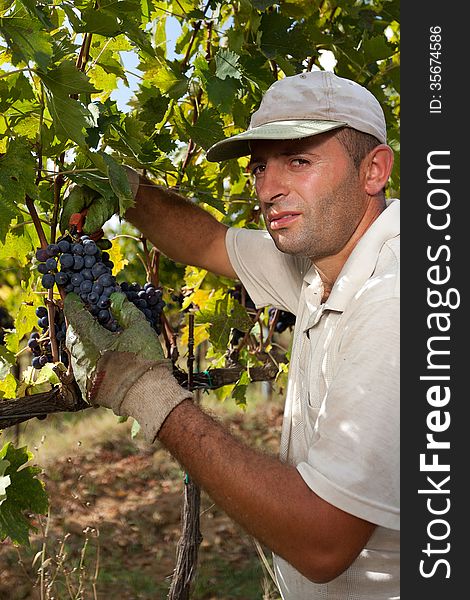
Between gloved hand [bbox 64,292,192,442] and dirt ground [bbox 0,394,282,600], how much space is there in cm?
229

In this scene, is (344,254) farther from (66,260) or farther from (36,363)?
(36,363)

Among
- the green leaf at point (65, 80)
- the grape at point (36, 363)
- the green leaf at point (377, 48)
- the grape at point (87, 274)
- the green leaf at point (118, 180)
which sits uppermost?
the green leaf at point (377, 48)

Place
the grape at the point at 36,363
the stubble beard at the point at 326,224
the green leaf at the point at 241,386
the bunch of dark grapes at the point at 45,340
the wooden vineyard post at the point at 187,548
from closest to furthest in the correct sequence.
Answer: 1. the stubble beard at the point at 326,224
2. the bunch of dark grapes at the point at 45,340
3. the grape at the point at 36,363
4. the wooden vineyard post at the point at 187,548
5. the green leaf at the point at 241,386

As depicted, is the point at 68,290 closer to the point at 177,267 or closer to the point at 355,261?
the point at 355,261

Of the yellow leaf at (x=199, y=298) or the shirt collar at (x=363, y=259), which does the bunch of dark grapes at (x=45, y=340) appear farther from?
the yellow leaf at (x=199, y=298)

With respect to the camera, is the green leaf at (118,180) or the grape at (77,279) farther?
the grape at (77,279)

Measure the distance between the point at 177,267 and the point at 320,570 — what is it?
258 cm

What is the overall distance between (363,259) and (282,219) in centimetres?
26

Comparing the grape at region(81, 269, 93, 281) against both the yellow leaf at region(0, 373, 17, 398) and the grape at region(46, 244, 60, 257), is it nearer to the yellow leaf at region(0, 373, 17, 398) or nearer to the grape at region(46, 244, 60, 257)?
the grape at region(46, 244, 60, 257)

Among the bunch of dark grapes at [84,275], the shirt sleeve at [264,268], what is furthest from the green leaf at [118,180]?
the shirt sleeve at [264,268]

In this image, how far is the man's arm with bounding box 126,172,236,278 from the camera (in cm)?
289

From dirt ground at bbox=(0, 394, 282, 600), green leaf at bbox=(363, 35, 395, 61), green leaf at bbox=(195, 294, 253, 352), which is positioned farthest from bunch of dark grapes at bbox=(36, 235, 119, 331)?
dirt ground at bbox=(0, 394, 282, 600)

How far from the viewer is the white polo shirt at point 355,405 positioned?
1747 millimetres

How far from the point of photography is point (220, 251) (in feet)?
9.86
